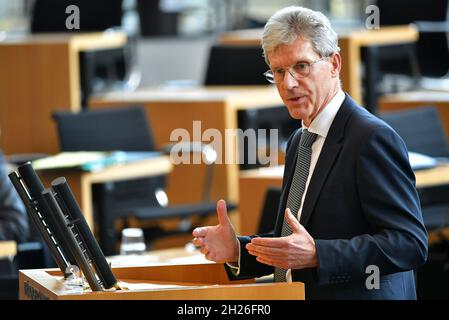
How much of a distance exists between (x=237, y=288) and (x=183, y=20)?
37.1 feet

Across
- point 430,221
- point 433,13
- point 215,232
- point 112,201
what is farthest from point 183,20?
point 215,232

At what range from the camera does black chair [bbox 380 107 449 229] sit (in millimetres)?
6629

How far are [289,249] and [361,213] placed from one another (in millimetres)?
276

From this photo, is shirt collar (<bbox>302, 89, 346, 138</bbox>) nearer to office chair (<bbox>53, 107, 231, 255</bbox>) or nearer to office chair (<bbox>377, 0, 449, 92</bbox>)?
office chair (<bbox>53, 107, 231, 255</bbox>)

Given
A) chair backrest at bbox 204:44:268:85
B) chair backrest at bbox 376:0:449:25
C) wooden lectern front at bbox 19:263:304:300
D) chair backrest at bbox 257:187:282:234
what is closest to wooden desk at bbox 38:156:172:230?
chair backrest at bbox 257:187:282:234

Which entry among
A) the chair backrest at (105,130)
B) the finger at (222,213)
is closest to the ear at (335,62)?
the finger at (222,213)

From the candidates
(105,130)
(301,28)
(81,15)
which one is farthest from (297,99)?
(81,15)

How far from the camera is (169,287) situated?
2.98 m

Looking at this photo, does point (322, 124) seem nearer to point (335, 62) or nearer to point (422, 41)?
point (335, 62)

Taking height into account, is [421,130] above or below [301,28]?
below

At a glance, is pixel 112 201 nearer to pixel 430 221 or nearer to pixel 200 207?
pixel 200 207

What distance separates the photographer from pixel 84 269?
2887 mm

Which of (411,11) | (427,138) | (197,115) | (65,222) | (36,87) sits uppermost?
(411,11)

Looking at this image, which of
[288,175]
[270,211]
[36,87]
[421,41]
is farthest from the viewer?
[421,41]
